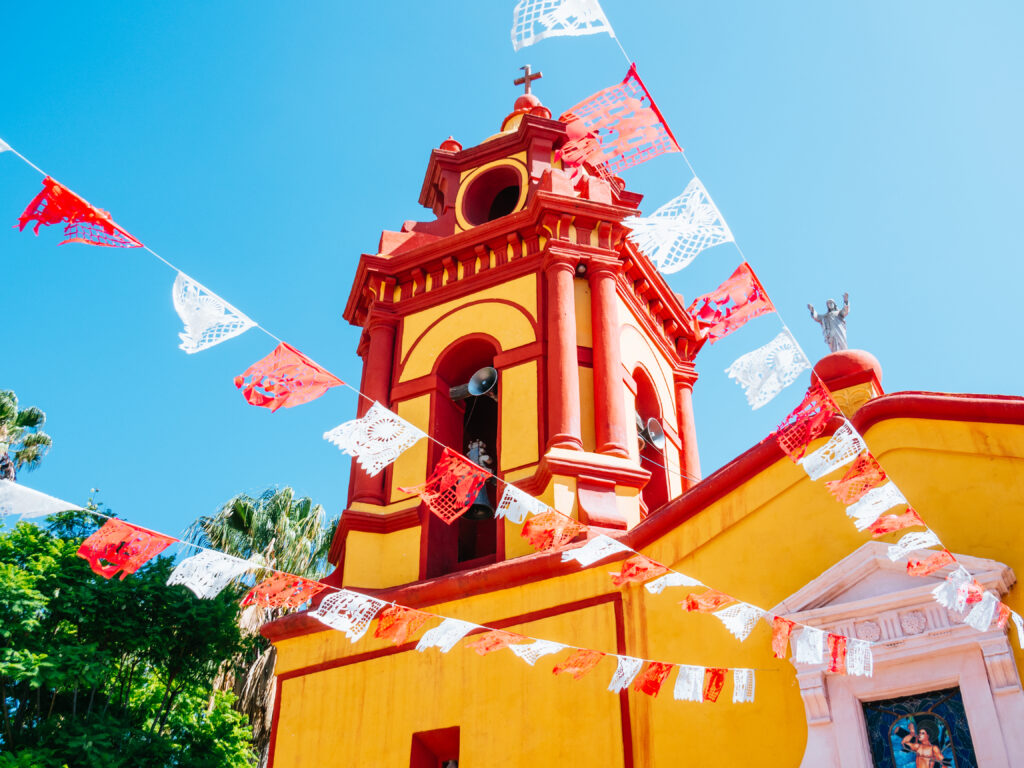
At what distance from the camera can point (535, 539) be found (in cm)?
906

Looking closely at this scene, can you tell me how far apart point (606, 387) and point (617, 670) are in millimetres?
3764

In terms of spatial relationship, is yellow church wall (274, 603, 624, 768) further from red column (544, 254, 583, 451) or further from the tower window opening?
the tower window opening

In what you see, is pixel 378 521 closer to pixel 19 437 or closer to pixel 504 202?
pixel 504 202

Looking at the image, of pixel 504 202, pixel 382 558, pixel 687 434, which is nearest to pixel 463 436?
pixel 382 558

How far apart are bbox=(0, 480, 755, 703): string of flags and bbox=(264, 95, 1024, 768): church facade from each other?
187 millimetres

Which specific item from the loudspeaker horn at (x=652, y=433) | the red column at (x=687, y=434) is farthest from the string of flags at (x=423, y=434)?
the red column at (x=687, y=434)

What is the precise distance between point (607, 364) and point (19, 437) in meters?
18.8

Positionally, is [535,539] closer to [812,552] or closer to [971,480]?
[812,552]

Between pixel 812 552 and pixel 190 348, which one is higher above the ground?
pixel 190 348

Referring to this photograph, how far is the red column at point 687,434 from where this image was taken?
13.2 meters

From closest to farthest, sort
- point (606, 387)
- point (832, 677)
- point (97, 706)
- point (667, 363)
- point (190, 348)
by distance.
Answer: point (190, 348) → point (832, 677) → point (606, 387) → point (667, 363) → point (97, 706)

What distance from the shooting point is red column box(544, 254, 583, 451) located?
10742 mm

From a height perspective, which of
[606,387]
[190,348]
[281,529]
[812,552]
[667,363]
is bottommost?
[812,552]

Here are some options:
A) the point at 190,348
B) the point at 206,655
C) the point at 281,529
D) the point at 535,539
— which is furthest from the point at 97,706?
the point at 190,348
